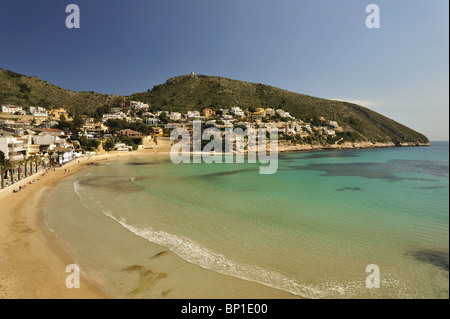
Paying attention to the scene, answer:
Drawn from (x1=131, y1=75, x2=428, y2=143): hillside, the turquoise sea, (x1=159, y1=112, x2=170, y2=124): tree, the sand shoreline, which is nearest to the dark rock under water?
the turquoise sea

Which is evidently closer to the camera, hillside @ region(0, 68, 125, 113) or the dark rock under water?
the dark rock under water

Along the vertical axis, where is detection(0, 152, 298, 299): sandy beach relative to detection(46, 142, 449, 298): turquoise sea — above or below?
below

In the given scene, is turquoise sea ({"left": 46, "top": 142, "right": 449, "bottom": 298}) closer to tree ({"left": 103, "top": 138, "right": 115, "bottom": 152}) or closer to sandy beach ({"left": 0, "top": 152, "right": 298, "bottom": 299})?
sandy beach ({"left": 0, "top": 152, "right": 298, "bottom": 299})

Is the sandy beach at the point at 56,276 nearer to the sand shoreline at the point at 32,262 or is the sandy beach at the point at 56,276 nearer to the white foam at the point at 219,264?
the sand shoreline at the point at 32,262

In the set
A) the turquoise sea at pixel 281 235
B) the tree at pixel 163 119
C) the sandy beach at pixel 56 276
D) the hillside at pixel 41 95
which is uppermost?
the hillside at pixel 41 95

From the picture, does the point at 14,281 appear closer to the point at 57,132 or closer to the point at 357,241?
the point at 357,241

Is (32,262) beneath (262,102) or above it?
beneath

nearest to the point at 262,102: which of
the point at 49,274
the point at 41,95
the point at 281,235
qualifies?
the point at 41,95

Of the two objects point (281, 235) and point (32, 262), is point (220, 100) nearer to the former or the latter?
point (281, 235)

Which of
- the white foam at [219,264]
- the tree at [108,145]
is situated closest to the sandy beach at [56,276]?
the white foam at [219,264]
